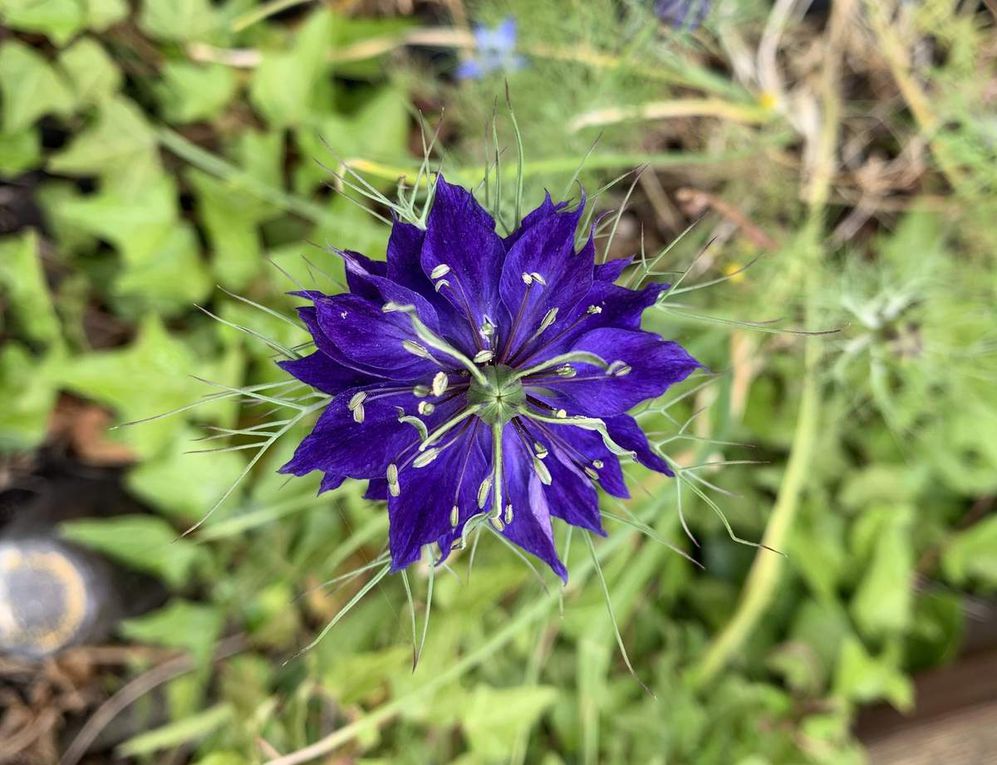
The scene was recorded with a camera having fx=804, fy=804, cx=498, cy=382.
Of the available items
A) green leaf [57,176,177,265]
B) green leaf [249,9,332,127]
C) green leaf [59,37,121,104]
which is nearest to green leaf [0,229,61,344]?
green leaf [57,176,177,265]

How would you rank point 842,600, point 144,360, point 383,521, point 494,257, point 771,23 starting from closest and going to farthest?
1. point 494,257
2. point 383,521
3. point 144,360
4. point 771,23
5. point 842,600

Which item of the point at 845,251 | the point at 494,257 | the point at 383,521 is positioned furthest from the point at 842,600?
the point at 494,257

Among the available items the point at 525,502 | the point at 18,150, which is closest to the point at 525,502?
the point at 525,502

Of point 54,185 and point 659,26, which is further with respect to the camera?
point 54,185

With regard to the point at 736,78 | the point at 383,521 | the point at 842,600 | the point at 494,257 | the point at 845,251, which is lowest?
the point at 842,600

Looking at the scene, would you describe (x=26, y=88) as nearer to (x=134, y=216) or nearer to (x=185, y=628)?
(x=134, y=216)

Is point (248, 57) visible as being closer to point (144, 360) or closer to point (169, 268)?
point (169, 268)

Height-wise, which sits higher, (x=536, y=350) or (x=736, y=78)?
(x=736, y=78)
